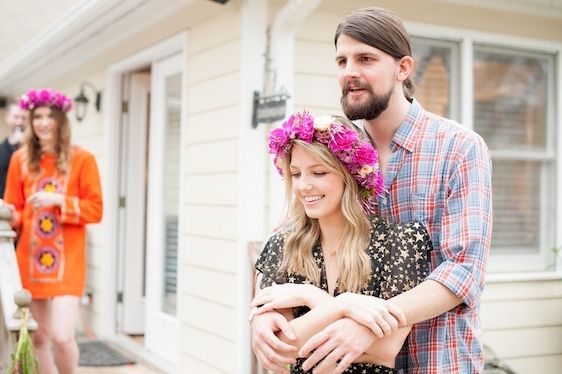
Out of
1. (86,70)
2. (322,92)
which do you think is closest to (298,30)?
(322,92)

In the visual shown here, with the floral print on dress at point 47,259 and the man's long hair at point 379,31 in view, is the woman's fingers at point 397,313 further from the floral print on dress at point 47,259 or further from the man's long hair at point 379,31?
the floral print on dress at point 47,259

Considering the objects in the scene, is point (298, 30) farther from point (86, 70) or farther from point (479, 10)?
point (86, 70)

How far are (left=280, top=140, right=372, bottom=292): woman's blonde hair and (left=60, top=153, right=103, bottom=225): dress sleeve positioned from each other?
6.71 feet

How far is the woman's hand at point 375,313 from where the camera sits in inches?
55.7

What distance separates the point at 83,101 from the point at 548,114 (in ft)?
12.1

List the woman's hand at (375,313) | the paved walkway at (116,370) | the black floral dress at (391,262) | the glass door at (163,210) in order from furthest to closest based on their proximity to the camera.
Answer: the glass door at (163,210) < the paved walkway at (116,370) < the black floral dress at (391,262) < the woman's hand at (375,313)

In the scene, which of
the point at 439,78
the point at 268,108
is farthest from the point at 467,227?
the point at 439,78

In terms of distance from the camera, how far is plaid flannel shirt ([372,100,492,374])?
1.49 metres

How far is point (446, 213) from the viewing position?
5.03 feet

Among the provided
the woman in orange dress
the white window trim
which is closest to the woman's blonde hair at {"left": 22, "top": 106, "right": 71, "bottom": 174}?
the woman in orange dress

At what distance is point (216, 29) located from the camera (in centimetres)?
389

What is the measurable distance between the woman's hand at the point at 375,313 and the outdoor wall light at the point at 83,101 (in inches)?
185

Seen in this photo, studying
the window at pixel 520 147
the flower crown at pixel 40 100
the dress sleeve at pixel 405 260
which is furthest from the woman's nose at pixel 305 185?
the window at pixel 520 147

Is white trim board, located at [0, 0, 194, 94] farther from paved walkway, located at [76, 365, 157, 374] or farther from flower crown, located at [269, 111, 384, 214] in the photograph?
flower crown, located at [269, 111, 384, 214]
